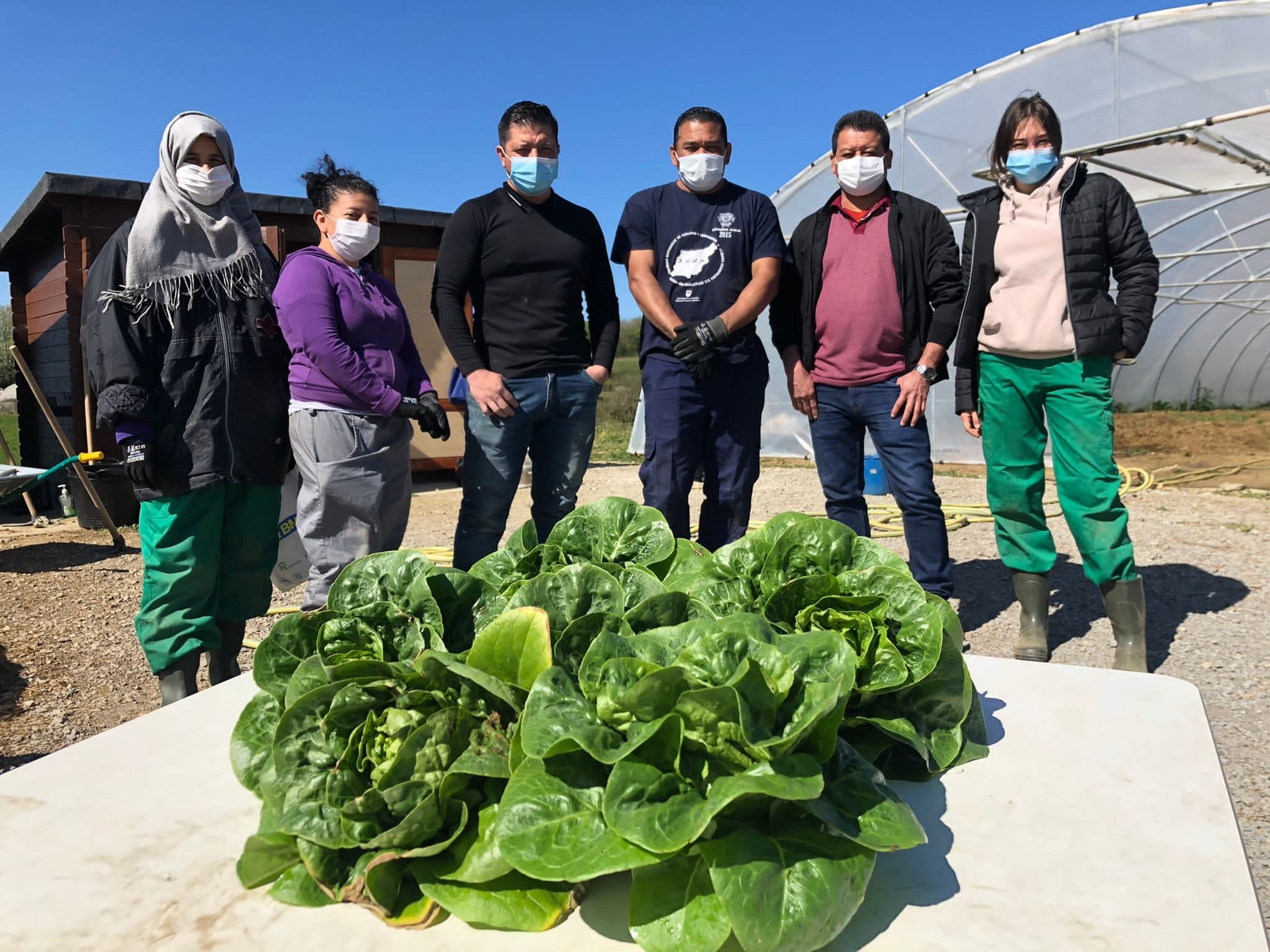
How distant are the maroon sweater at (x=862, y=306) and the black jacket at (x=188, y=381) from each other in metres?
2.07

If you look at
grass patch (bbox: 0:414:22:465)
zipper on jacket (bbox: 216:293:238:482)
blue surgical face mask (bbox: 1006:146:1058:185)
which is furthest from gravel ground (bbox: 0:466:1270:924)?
grass patch (bbox: 0:414:22:465)

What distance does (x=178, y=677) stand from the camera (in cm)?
267

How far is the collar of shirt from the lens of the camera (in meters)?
3.53

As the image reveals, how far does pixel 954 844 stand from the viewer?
1179 millimetres

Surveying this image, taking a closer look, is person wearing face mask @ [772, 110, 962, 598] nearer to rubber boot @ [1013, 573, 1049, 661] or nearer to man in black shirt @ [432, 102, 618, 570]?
rubber boot @ [1013, 573, 1049, 661]

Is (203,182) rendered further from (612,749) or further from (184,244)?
(612,749)

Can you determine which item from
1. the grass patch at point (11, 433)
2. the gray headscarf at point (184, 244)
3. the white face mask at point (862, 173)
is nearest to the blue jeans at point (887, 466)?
the white face mask at point (862, 173)

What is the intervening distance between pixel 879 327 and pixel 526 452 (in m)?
1.44

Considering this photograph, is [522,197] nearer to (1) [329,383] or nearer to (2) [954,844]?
(1) [329,383]

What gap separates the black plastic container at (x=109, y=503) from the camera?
23.5ft

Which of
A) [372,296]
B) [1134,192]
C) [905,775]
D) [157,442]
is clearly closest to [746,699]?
[905,775]

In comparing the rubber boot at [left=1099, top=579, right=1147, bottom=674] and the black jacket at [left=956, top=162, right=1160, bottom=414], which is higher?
the black jacket at [left=956, top=162, right=1160, bottom=414]

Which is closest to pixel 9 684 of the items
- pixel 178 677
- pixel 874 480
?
pixel 178 677

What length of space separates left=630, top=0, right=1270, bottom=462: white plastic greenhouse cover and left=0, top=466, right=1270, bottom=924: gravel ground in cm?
276
